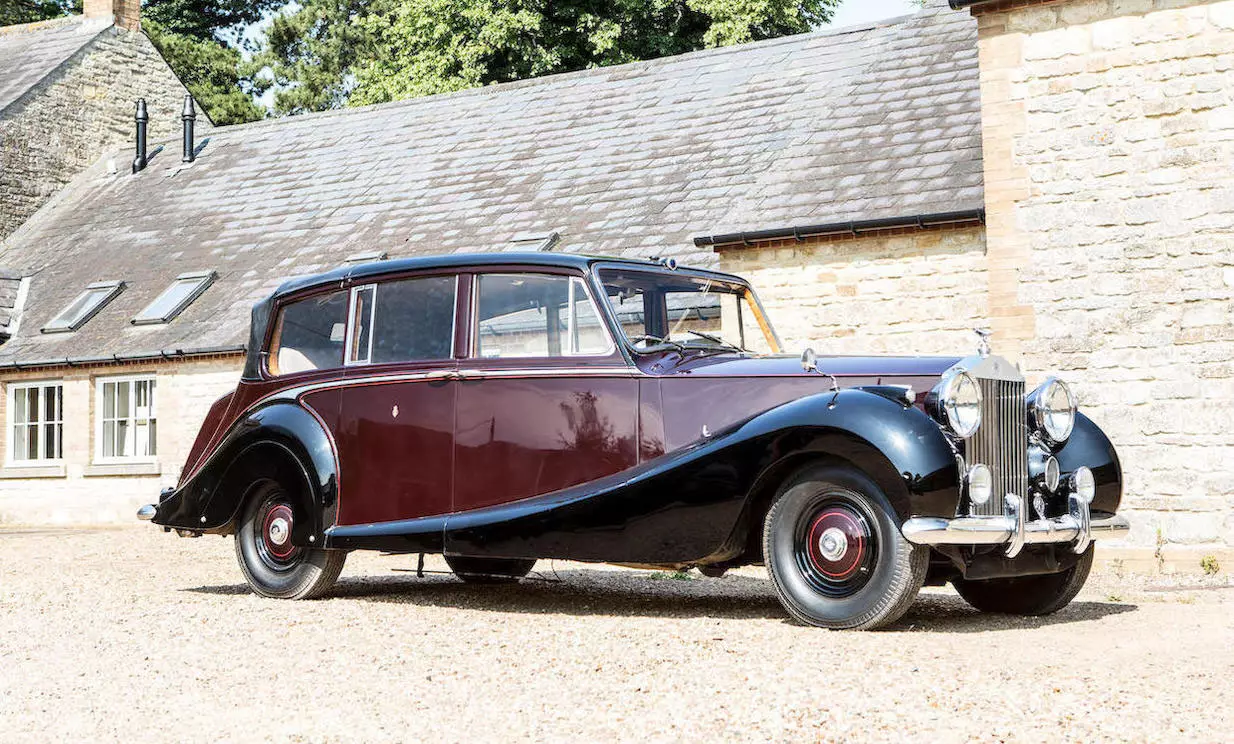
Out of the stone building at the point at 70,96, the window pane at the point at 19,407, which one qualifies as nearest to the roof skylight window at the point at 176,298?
the window pane at the point at 19,407

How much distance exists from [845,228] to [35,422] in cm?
1310

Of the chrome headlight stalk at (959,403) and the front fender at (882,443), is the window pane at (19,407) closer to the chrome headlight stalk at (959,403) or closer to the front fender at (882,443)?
the front fender at (882,443)

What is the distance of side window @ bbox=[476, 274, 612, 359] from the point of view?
719cm

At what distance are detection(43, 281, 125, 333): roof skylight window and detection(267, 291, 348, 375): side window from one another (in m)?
13.1

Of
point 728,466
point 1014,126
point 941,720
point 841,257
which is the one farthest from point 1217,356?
point 941,720

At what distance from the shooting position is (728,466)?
21.1ft

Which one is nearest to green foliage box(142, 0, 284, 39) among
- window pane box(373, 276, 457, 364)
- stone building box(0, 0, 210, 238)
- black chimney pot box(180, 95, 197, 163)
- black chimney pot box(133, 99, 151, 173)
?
stone building box(0, 0, 210, 238)

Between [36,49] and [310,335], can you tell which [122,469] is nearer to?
[36,49]

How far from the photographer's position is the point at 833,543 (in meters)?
6.12

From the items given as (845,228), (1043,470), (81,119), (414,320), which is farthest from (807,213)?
(81,119)

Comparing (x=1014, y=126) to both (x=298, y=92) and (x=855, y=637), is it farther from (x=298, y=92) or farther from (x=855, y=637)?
(x=298, y=92)

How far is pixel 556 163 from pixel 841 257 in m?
6.76

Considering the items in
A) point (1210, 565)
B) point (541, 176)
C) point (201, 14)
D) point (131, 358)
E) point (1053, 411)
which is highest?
point (201, 14)

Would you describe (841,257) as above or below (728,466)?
above
